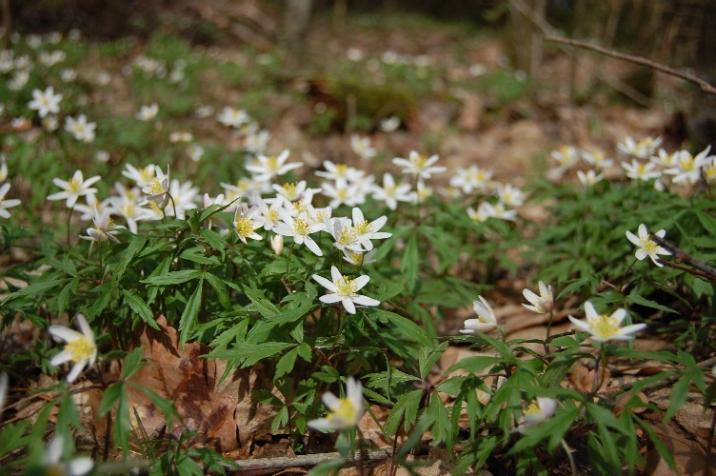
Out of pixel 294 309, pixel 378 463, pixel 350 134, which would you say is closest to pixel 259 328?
pixel 294 309

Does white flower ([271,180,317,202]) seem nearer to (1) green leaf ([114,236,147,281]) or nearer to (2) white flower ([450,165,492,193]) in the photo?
(1) green leaf ([114,236,147,281])

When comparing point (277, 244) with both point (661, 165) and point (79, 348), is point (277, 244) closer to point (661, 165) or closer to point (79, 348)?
point (79, 348)

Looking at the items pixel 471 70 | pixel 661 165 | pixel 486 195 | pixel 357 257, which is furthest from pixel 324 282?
pixel 471 70

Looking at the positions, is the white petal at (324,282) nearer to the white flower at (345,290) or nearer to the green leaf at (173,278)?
the white flower at (345,290)

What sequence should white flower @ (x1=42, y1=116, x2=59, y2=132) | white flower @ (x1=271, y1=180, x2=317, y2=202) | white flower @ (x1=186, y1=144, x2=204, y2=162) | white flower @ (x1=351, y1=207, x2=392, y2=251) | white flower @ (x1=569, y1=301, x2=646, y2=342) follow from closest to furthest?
white flower @ (x1=569, y1=301, x2=646, y2=342)
white flower @ (x1=351, y1=207, x2=392, y2=251)
white flower @ (x1=271, y1=180, x2=317, y2=202)
white flower @ (x1=186, y1=144, x2=204, y2=162)
white flower @ (x1=42, y1=116, x2=59, y2=132)

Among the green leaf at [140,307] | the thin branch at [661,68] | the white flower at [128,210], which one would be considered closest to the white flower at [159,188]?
the white flower at [128,210]

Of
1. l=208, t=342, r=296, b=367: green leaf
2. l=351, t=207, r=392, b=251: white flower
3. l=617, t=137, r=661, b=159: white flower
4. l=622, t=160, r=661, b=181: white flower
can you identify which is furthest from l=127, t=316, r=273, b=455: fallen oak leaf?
l=617, t=137, r=661, b=159: white flower
